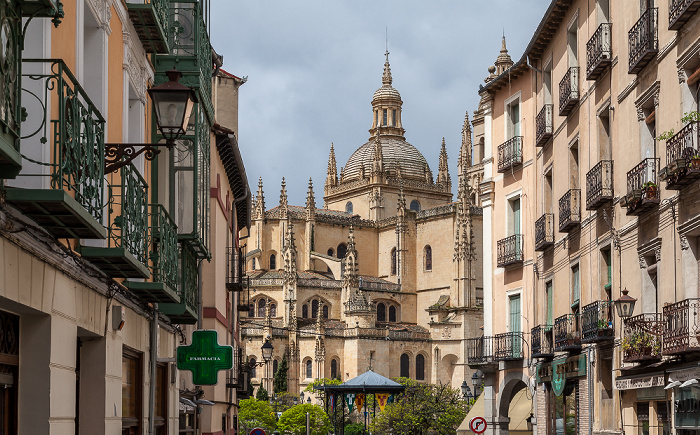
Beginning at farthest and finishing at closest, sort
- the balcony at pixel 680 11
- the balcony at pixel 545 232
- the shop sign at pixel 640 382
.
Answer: the balcony at pixel 545 232 < the shop sign at pixel 640 382 < the balcony at pixel 680 11

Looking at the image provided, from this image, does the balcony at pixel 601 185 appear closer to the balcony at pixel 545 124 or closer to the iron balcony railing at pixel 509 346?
the balcony at pixel 545 124

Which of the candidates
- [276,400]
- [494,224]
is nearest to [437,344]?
[276,400]

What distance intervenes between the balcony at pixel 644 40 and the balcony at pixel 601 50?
1.89m

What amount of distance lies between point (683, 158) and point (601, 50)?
5.49 meters

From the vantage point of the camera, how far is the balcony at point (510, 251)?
2597 centimetres

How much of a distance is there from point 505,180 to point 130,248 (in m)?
18.7

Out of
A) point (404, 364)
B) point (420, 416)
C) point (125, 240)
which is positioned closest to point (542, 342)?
point (125, 240)

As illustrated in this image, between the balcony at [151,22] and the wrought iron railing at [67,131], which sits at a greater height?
the balcony at [151,22]

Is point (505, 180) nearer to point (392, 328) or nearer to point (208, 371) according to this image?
point (208, 371)

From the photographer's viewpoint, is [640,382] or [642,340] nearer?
[642,340]

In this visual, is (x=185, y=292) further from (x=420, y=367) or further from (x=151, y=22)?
(x=420, y=367)

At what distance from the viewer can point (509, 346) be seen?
26297 mm

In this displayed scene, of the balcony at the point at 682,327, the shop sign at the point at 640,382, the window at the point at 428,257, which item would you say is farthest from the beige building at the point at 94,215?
the window at the point at 428,257

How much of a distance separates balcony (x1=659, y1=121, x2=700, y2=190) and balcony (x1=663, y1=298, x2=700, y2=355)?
1473mm
